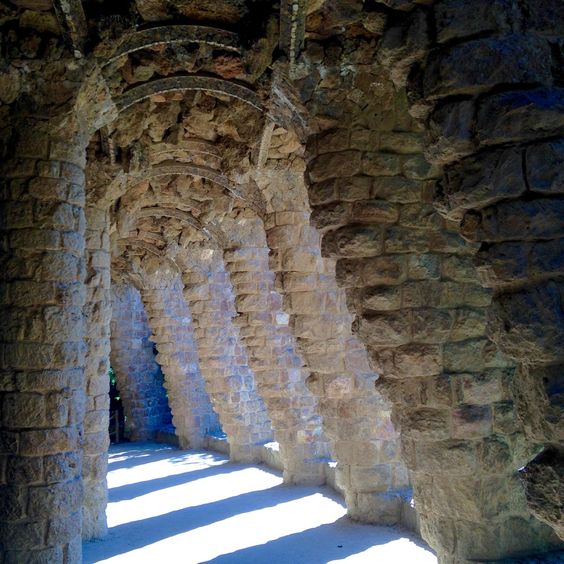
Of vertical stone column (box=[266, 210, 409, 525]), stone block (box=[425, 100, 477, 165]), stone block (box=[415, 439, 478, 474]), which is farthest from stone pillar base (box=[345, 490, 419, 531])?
stone block (box=[425, 100, 477, 165])

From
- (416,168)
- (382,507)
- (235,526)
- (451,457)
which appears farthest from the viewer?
(235,526)

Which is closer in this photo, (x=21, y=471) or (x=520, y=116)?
(x=520, y=116)

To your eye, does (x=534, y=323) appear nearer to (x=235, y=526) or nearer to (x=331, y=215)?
(x=331, y=215)

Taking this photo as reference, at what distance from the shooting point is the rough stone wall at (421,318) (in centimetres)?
414

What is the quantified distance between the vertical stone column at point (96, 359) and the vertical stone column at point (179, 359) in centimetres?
669

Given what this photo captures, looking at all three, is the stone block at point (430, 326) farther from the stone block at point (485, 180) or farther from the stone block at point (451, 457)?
the stone block at point (485, 180)

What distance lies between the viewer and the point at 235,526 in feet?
23.5

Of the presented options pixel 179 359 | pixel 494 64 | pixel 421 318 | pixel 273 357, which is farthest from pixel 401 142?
pixel 179 359

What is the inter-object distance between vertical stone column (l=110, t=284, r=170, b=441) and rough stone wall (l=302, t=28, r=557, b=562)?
40.7 ft

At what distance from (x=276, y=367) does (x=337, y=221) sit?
16.8ft

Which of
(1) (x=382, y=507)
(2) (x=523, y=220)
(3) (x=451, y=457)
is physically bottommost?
(1) (x=382, y=507)

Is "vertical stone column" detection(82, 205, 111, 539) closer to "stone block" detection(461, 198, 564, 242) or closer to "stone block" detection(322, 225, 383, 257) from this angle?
"stone block" detection(322, 225, 383, 257)

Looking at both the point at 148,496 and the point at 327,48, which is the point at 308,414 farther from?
the point at 327,48

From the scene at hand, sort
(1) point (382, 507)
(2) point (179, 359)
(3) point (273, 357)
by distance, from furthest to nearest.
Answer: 1. (2) point (179, 359)
2. (3) point (273, 357)
3. (1) point (382, 507)
